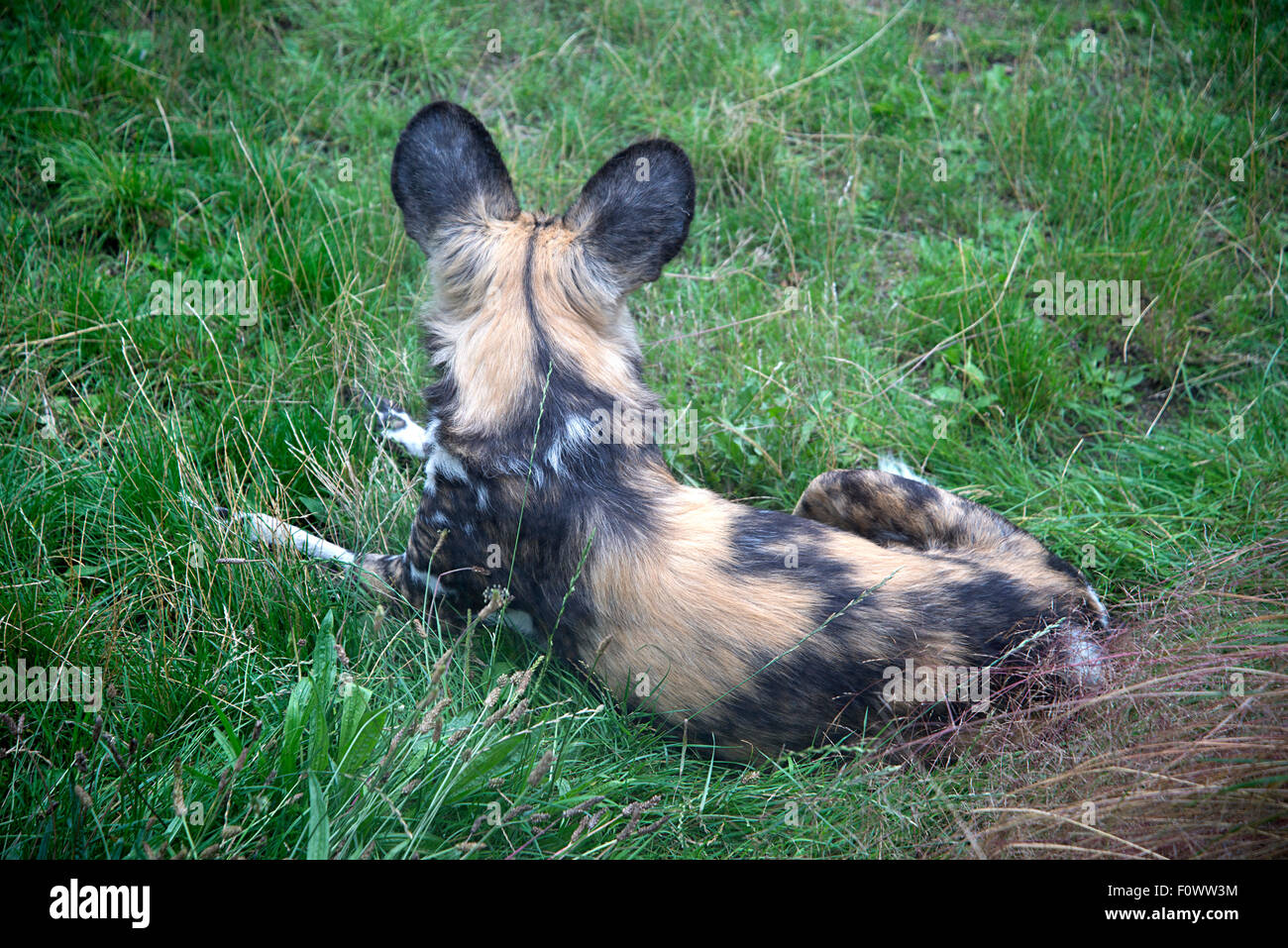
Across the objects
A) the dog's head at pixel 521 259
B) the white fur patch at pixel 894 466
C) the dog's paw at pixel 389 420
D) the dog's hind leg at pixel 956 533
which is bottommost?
the dog's hind leg at pixel 956 533

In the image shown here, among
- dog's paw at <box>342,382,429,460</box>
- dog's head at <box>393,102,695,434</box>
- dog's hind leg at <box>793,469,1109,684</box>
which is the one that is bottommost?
dog's hind leg at <box>793,469,1109,684</box>

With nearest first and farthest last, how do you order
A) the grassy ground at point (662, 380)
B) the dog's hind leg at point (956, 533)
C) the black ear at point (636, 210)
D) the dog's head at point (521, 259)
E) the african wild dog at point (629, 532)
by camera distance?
the grassy ground at point (662, 380) → the african wild dog at point (629, 532) → the dog's hind leg at point (956, 533) → the dog's head at point (521, 259) → the black ear at point (636, 210)

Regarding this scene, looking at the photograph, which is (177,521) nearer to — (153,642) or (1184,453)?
(153,642)

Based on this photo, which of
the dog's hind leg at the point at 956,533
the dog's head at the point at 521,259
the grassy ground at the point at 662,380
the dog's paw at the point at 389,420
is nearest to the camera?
the grassy ground at the point at 662,380

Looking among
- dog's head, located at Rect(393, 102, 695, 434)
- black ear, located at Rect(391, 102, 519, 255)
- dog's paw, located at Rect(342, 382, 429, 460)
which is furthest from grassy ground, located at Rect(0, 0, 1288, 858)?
black ear, located at Rect(391, 102, 519, 255)

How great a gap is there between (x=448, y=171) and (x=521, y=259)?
44cm

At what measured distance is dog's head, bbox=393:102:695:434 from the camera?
9.48 feet

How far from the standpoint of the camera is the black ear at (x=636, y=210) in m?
3.06

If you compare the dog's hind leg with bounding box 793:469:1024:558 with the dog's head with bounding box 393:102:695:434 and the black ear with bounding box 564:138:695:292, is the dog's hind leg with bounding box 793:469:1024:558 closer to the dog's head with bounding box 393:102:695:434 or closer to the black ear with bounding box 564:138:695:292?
the dog's head with bounding box 393:102:695:434

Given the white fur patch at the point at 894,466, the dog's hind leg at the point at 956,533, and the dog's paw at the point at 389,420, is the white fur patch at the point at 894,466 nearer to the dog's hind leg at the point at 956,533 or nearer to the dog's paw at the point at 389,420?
the dog's hind leg at the point at 956,533

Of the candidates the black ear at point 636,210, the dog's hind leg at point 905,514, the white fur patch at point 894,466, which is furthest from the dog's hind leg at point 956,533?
the black ear at point 636,210

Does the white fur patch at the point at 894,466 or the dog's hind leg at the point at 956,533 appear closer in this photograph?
the dog's hind leg at the point at 956,533

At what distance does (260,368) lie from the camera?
382cm

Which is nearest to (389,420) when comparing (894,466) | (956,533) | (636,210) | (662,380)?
(662,380)
